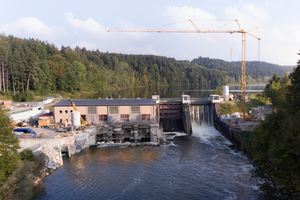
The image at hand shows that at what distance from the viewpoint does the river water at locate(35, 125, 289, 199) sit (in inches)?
791

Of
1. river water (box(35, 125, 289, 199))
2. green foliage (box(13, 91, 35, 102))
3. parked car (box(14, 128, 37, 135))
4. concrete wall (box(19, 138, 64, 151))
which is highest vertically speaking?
green foliage (box(13, 91, 35, 102))

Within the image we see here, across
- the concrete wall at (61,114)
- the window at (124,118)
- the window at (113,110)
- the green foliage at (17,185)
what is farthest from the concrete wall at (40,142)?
the window at (124,118)

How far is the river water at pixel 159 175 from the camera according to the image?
791 inches

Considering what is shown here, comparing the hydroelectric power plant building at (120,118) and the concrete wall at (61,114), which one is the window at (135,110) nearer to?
the hydroelectric power plant building at (120,118)

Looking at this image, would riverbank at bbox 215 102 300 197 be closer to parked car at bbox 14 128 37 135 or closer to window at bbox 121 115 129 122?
window at bbox 121 115 129 122

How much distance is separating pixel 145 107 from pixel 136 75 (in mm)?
161381

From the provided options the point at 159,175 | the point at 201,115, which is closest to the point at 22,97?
the point at 201,115

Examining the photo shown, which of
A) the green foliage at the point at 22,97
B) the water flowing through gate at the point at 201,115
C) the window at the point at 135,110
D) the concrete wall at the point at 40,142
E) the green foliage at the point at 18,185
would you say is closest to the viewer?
the green foliage at the point at 18,185

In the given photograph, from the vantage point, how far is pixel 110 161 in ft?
91.5

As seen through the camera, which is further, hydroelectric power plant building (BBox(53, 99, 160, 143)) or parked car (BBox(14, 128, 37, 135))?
hydroelectric power plant building (BBox(53, 99, 160, 143))

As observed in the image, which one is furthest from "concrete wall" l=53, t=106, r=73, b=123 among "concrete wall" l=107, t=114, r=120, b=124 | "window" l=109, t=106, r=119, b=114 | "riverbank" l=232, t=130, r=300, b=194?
"riverbank" l=232, t=130, r=300, b=194

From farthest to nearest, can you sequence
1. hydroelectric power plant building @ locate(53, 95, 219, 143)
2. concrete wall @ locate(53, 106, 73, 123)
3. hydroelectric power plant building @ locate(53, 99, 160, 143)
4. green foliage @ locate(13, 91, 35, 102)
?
green foliage @ locate(13, 91, 35, 102), concrete wall @ locate(53, 106, 73, 123), hydroelectric power plant building @ locate(53, 99, 160, 143), hydroelectric power plant building @ locate(53, 95, 219, 143)

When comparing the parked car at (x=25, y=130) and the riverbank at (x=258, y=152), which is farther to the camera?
the parked car at (x=25, y=130)

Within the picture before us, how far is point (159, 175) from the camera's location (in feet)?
78.5
